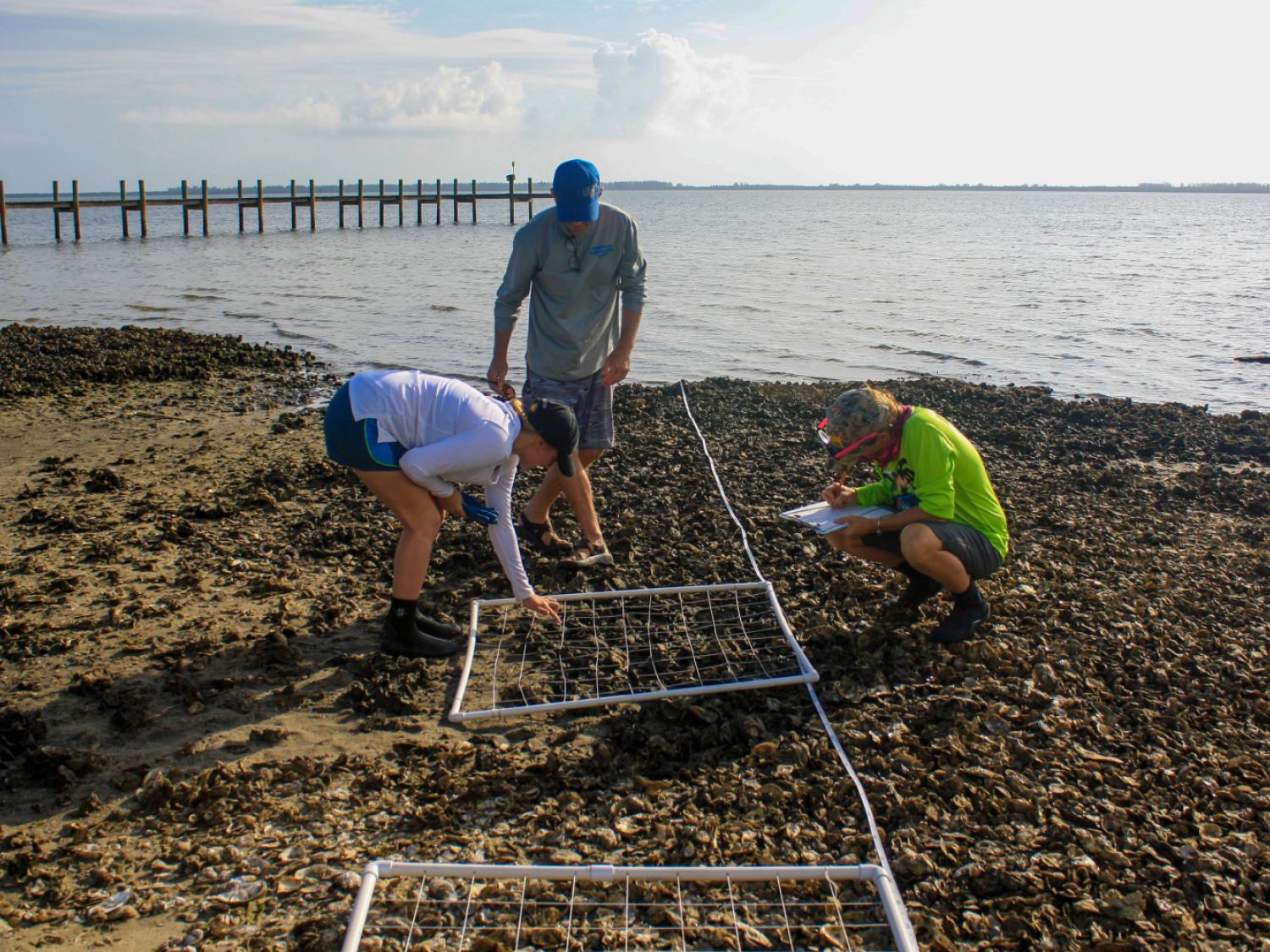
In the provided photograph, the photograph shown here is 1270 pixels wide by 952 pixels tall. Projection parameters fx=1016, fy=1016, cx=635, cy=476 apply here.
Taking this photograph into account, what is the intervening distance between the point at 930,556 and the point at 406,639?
2.44m

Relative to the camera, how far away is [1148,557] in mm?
6234

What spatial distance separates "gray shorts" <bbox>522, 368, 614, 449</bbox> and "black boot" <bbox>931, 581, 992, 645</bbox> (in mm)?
2158

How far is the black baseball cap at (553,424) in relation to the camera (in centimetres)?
429

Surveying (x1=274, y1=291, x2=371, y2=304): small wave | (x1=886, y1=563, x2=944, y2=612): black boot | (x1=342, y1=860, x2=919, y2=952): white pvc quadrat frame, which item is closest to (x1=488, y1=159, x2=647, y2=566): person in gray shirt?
(x1=886, y1=563, x2=944, y2=612): black boot

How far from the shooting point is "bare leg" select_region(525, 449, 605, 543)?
5688 millimetres

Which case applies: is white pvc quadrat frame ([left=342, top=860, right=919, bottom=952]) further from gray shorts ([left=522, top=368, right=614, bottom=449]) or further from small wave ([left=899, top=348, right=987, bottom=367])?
small wave ([left=899, top=348, right=987, bottom=367])

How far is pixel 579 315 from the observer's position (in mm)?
5738

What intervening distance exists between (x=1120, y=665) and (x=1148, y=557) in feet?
6.16

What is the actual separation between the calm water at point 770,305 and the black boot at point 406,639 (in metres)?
9.66

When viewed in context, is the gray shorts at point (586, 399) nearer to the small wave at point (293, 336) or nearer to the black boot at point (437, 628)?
the black boot at point (437, 628)

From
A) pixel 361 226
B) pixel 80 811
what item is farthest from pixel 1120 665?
pixel 361 226

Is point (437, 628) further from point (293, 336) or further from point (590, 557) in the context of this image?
point (293, 336)

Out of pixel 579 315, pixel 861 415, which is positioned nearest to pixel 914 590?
pixel 861 415

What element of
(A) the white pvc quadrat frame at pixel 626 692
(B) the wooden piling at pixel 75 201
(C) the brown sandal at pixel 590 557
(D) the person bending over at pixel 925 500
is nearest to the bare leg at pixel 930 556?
(D) the person bending over at pixel 925 500
